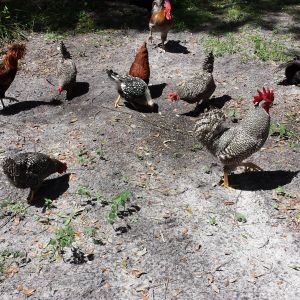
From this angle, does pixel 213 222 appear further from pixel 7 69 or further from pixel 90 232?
pixel 7 69

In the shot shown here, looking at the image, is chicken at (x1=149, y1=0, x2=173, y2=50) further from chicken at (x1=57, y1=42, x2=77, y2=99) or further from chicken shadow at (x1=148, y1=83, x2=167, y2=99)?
chicken at (x1=57, y1=42, x2=77, y2=99)

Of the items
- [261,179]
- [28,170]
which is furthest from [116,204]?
[261,179]

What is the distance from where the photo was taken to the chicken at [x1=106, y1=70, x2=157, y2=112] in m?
7.87

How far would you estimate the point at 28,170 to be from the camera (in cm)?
564

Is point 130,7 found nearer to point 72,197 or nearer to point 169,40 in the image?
point 169,40

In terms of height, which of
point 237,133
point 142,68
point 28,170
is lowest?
point 28,170

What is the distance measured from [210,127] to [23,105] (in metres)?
4.61

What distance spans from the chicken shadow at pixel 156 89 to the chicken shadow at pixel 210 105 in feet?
3.17

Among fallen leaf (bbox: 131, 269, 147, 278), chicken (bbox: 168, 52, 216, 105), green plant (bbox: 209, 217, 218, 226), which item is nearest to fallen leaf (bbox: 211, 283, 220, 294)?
fallen leaf (bbox: 131, 269, 147, 278)

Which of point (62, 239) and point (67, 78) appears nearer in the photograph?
point (62, 239)

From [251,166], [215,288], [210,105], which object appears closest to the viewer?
[215,288]

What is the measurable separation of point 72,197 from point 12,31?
7.40 meters

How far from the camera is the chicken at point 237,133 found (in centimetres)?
556

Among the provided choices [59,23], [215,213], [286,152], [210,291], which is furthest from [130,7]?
[210,291]
